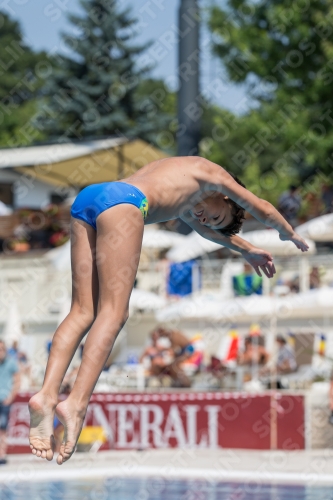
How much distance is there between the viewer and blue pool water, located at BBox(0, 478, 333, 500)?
8719 mm

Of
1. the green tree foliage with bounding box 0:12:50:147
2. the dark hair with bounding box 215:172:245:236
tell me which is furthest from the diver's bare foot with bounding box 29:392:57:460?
the green tree foliage with bounding box 0:12:50:147

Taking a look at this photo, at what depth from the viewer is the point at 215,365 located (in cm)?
1602

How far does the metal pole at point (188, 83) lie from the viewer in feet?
62.3

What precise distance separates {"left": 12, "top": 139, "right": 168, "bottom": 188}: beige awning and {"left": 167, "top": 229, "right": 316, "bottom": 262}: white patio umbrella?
7.98 m

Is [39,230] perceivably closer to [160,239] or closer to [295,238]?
A: [160,239]

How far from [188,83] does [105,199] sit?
49.3 feet

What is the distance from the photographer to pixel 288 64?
20.2 metres

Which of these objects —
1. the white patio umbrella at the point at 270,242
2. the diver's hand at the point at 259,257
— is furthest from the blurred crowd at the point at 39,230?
the diver's hand at the point at 259,257

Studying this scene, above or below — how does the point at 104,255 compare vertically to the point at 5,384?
above

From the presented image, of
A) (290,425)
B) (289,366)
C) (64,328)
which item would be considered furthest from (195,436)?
(64,328)

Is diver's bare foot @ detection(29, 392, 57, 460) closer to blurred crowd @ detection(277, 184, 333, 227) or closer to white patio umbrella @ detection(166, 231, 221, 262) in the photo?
white patio umbrella @ detection(166, 231, 221, 262)

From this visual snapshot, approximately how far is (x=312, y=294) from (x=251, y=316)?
1305 millimetres

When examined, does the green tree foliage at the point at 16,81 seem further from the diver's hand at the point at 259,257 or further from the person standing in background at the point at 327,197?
the diver's hand at the point at 259,257

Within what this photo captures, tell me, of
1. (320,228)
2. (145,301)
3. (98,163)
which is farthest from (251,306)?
(98,163)
